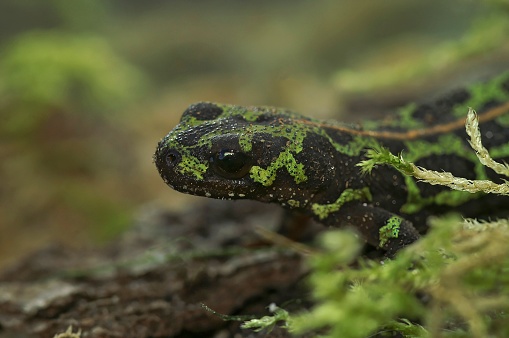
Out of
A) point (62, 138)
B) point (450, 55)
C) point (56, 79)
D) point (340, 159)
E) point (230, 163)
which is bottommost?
point (230, 163)

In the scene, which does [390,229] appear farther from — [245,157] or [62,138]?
[62,138]

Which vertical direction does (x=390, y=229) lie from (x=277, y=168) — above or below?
below

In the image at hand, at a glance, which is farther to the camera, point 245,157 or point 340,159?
point 340,159

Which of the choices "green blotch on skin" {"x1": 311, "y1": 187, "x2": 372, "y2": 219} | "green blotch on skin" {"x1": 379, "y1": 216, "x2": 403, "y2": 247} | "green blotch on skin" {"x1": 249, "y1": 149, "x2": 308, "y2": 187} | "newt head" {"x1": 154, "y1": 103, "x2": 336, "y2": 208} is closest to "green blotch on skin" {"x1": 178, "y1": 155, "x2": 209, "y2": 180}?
"newt head" {"x1": 154, "y1": 103, "x2": 336, "y2": 208}

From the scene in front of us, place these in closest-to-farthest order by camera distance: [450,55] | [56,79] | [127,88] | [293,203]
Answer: [293,203] → [450,55] → [56,79] → [127,88]

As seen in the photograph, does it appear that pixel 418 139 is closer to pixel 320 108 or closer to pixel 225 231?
pixel 225 231

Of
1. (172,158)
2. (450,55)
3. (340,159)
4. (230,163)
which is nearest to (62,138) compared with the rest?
(172,158)
